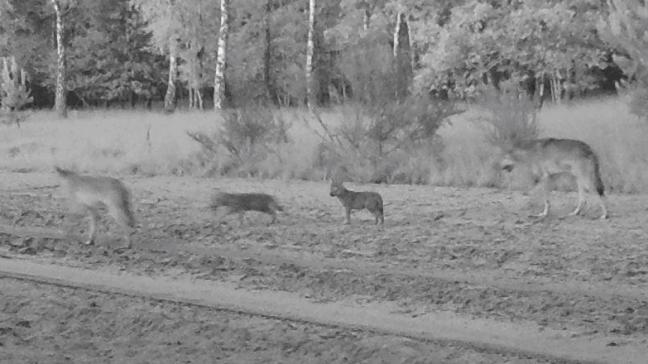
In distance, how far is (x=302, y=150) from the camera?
2188 cm

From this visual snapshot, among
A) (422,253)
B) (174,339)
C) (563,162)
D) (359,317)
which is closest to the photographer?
(174,339)

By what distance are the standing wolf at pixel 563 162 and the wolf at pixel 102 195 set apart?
559 centimetres

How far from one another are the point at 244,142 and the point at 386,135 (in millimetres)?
3249

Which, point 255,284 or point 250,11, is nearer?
point 255,284

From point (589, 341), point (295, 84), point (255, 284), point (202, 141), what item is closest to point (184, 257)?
point (255, 284)

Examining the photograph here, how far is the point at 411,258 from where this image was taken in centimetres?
1086

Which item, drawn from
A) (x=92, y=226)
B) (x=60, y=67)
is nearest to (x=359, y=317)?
(x=92, y=226)

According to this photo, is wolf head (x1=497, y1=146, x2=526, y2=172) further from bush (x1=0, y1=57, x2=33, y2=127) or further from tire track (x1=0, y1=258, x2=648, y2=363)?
bush (x1=0, y1=57, x2=33, y2=127)

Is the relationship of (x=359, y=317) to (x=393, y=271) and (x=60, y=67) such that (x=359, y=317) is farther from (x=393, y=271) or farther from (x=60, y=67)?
(x=60, y=67)

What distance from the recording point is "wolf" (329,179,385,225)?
1329 cm

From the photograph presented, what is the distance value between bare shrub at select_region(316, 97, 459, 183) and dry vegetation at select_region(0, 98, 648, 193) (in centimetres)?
13

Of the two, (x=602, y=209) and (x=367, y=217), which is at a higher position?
(x=602, y=209)

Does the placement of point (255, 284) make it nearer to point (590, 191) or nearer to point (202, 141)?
point (590, 191)

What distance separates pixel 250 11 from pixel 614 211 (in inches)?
1352
